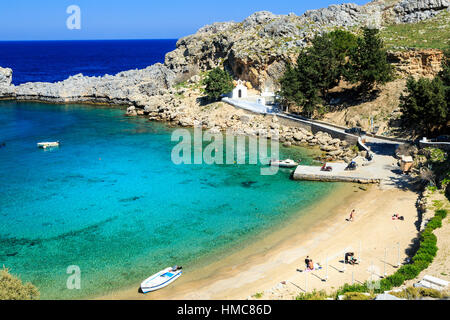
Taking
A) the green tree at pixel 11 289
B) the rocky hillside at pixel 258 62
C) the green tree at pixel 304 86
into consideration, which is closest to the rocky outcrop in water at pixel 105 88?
the rocky hillside at pixel 258 62

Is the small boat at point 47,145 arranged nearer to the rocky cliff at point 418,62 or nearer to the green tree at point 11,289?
the green tree at point 11,289

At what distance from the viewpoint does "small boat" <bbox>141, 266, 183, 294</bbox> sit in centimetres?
2197

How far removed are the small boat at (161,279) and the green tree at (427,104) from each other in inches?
1125

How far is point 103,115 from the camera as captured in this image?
74.6m

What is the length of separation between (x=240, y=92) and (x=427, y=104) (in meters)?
34.5

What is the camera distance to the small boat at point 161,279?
21969 millimetres

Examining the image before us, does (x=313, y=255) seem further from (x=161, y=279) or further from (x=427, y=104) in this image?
(x=427, y=104)

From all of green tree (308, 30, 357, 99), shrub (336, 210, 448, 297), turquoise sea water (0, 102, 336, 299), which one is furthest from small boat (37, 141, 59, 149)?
shrub (336, 210, 448, 297)

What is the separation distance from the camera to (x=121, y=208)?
33438mm

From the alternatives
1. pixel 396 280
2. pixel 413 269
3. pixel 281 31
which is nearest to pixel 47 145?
pixel 281 31

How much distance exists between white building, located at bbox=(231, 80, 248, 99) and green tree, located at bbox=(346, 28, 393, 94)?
20.0 metres

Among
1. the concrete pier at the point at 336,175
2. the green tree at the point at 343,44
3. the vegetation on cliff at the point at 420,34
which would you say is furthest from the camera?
the green tree at the point at 343,44
